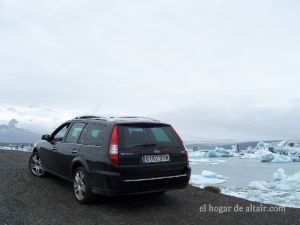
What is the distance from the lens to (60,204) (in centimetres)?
680

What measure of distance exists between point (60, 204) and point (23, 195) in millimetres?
1067

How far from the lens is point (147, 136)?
6.59m

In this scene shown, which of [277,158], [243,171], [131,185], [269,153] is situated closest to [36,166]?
[131,185]

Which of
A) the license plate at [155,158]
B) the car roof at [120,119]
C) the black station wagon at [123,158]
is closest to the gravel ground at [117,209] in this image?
the black station wagon at [123,158]

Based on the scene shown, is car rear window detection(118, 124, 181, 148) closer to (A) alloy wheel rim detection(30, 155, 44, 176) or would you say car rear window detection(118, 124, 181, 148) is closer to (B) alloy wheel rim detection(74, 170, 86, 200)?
(B) alloy wheel rim detection(74, 170, 86, 200)

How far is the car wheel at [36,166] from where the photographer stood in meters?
9.07

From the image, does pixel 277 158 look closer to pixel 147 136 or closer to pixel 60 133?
pixel 60 133

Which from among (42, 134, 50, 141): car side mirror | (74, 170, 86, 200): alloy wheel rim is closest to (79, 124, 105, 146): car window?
(74, 170, 86, 200): alloy wheel rim

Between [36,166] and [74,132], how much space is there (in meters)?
2.34

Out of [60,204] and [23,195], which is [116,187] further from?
[23,195]

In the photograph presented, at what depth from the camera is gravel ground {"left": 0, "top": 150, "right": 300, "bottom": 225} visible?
5.97 m

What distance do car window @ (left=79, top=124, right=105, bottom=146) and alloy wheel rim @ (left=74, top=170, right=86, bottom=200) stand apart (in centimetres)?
60

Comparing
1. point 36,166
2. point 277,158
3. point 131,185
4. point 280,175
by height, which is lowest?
point 277,158

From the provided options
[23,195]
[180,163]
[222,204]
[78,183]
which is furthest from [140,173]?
[23,195]
